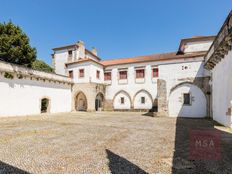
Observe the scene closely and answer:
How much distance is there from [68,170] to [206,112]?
14.1m

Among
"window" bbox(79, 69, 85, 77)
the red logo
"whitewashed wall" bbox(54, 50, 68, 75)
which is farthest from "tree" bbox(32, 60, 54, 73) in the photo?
the red logo

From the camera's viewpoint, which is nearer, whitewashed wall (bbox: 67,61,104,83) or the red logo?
the red logo

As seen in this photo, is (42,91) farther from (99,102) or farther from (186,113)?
(186,113)

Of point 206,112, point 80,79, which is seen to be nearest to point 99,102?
point 80,79

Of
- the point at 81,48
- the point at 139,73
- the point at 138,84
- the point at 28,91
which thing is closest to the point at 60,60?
the point at 81,48

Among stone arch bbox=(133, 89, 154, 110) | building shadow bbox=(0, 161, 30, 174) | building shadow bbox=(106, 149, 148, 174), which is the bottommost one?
building shadow bbox=(106, 149, 148, 174)

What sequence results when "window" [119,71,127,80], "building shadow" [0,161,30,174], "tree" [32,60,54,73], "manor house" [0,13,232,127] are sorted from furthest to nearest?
"tree" [32,60,54,73], "window" [119,71,127,80], "manor house" [0,13,232,127], "building shadow" [0,161,30,174]

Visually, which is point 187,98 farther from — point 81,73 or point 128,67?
point 81,73

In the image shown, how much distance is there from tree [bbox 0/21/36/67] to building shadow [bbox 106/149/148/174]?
18757 mm

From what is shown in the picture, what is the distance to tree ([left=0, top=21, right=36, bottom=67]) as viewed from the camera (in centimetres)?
1739

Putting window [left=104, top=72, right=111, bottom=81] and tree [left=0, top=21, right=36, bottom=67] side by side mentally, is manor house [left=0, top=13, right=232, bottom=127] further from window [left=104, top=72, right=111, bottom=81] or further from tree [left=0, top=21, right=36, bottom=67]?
tree [left=0, top=21, right=36, bottom=67]

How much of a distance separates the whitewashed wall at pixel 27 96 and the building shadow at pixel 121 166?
43.6 feet

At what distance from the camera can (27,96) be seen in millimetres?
15508

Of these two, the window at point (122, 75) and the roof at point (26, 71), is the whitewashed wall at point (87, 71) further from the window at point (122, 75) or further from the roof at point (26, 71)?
the window at point (122, 75)
